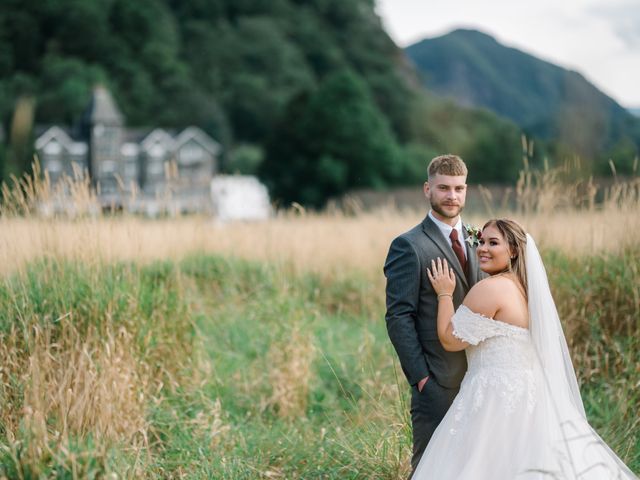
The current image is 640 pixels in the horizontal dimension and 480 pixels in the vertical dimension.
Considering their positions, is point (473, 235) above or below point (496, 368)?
above

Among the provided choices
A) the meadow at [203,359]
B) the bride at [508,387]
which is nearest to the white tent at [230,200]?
the meadow at [203,359]

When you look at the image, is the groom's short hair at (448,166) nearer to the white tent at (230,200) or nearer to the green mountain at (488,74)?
the white tent at (230,200)

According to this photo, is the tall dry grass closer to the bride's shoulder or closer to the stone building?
the bride's shoulder

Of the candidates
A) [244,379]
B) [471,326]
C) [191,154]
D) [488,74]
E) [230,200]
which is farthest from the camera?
[488,74]

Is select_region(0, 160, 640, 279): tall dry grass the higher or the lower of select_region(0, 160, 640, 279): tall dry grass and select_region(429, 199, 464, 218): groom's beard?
the lower

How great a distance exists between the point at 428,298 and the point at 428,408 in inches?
19.2

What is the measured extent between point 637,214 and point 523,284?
112 inches

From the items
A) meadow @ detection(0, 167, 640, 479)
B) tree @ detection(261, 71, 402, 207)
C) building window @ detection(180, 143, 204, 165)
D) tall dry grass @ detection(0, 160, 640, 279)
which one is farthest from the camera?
building window @ detection(180, 143, 204, 165)

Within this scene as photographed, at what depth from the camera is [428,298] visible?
3.54m

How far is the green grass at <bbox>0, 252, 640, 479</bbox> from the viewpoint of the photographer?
4141 mm

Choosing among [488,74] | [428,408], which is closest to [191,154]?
[428,408]

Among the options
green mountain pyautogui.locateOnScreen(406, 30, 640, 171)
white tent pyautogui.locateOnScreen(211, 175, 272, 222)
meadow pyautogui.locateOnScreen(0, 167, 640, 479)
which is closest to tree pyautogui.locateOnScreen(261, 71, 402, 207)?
white tent pyautogui.locateOnScreen(211, 175, 272, 222)

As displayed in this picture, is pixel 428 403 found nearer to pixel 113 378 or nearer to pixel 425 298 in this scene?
pixel 425 298

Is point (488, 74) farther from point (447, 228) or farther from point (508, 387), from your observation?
point (508, 387)
